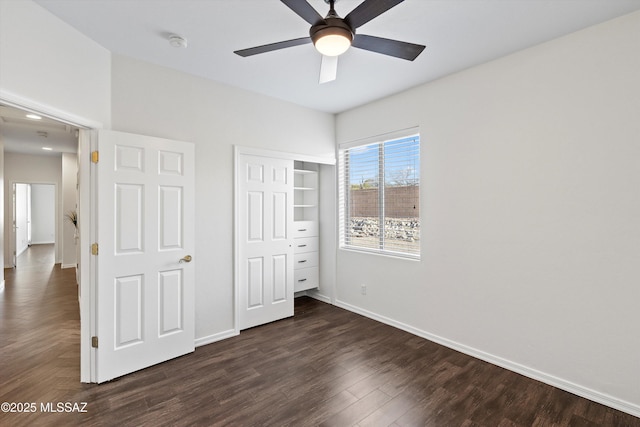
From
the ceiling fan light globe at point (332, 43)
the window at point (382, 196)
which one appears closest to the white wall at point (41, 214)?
the window at point (382, 196)

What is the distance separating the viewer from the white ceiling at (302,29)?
2.03 m

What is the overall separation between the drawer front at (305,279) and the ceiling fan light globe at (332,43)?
3.23 meters

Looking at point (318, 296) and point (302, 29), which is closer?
point (302, 29)

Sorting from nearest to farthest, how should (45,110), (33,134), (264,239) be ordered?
(45,110)
(264,239)
(33,134)

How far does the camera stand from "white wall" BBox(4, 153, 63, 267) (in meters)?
7.05

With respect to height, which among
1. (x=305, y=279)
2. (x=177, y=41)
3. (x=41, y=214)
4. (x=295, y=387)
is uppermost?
(x=177, y=41)

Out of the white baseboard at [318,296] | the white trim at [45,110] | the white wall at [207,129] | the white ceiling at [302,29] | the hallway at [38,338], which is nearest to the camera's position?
the white trim at [45,110]

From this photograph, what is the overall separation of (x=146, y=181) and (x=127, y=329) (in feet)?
4.27

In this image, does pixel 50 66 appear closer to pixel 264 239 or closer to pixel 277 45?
pixel 277 45

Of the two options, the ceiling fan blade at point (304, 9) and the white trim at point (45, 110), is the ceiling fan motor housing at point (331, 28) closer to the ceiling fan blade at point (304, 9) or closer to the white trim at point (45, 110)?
the ceiling fan blade at point (304, 9)

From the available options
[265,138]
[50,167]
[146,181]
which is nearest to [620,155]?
[265,138]

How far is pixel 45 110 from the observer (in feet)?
6.68

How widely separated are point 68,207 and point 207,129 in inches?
254

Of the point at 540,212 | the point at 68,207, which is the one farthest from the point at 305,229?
the point at 68,207
